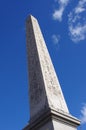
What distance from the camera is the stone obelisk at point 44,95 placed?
11.4m

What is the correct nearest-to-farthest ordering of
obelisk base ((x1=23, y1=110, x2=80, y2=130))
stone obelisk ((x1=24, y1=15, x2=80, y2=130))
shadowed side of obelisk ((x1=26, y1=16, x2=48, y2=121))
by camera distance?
1. obelisk base ((x1=23, y1=110, x2=80, y2=130))
2. stone obelisk ((x1=24, y1=15, x2=80, y2=130))
3. shadowed side of obelisk ((x1=26, y1=16, x2=48, y2=121))

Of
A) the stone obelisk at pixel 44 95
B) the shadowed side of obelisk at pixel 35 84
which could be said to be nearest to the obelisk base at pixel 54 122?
the stone obelisk at pixel 44 95

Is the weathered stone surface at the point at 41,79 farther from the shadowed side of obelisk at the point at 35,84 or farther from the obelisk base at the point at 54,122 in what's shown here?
the obelisk base at the point at 54,122

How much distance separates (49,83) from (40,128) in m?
1.84

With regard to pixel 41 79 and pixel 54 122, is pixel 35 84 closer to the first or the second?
pixel 41 79

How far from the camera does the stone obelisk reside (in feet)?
37.3

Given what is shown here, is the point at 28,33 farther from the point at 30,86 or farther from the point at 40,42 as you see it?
the point at 30,86

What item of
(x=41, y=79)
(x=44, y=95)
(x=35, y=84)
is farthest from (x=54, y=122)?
(x=35, y=84)

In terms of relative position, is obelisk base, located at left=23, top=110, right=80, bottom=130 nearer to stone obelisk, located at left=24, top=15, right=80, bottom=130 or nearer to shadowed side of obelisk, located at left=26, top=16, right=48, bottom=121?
stone obelisk, located at left=24, top=15, right=80, bottom=130

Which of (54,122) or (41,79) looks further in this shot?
(41,79)

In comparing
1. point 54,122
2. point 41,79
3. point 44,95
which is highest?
point 41,79

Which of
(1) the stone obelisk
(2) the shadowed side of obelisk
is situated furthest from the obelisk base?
(2) the shadowed side of obelisk

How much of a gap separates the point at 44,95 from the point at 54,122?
1.24 metres

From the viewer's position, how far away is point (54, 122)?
36.8 feet
